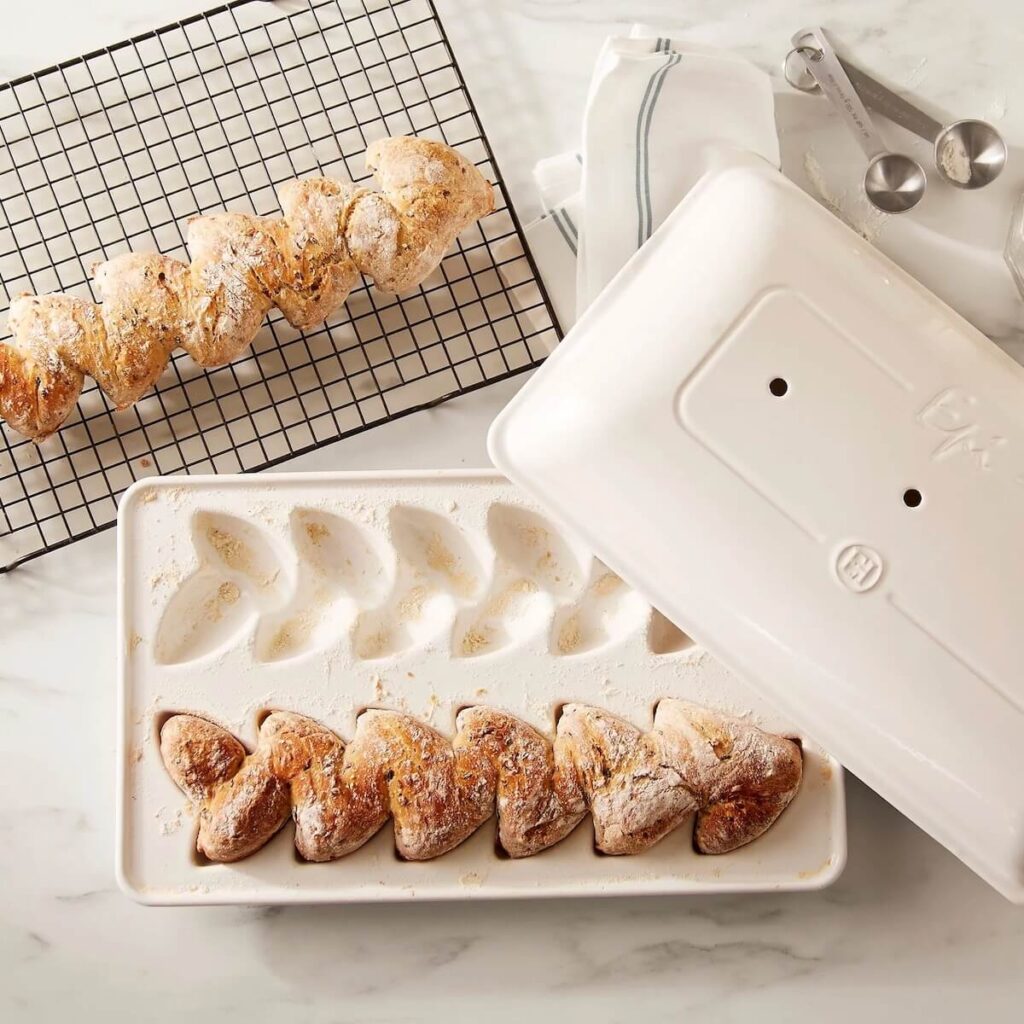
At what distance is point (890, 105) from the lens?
4.71 feet

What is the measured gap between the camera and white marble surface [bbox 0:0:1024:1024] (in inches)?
56.8

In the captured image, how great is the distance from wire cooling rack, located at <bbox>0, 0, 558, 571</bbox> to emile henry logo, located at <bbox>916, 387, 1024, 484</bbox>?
508mm

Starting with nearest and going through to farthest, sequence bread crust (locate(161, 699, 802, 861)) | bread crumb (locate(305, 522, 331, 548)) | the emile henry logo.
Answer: the emile henry logo < bread crust (locate(161, 699, 802, 861)) < bread crumb (locate(305, 522, 331, 548))

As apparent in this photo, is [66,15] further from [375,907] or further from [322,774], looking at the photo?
[375,907]

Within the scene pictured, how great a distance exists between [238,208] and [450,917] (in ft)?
3.25

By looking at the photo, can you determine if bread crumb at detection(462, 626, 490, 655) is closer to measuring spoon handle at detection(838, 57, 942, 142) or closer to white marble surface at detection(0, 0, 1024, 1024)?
white marble surface at detection(0, 0, 1024, 1024)

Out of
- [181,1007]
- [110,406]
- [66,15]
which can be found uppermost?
[66,15]

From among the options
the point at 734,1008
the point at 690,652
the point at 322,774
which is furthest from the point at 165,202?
the point at 734,1008

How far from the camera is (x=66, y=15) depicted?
146 cm

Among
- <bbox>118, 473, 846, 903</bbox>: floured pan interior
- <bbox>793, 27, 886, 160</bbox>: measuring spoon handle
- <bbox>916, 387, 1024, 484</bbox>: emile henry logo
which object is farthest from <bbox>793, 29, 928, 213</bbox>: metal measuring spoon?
<bbox>118, 473, 846, 903</bbox>: floured pan interior

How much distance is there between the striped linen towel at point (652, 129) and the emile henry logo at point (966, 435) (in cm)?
→ 43

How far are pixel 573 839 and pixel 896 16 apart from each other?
3.83ft

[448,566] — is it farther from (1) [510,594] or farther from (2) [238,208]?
(2) [238,208]

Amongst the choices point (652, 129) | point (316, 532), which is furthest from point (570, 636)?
point (652, 129)
